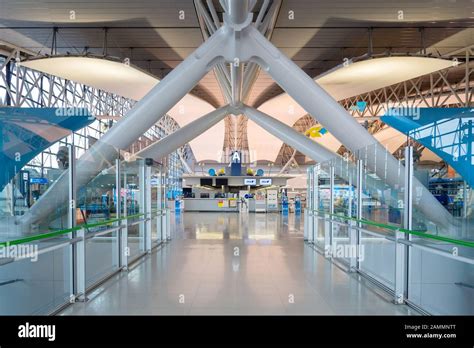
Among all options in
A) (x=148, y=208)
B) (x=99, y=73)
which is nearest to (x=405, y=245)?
(x=148, y=208)

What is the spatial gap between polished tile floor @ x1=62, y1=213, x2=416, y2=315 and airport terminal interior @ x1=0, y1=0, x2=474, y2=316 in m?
0.05

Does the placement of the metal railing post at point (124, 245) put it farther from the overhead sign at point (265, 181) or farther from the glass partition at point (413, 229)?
the overhead sign at point (265, 181)

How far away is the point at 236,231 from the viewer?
14227mm

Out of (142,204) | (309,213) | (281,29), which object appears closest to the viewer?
(142,204)

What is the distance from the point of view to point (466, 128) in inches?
420

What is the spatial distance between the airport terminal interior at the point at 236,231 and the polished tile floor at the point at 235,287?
2.0 inches

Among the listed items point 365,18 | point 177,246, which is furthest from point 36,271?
point 365,18

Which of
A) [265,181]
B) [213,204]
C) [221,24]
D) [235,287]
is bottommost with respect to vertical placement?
[213,204]

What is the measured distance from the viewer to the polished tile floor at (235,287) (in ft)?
15.9

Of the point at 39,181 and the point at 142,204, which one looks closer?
the point at 39,181

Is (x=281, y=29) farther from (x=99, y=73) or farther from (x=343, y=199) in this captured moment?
(x=99, y=73)

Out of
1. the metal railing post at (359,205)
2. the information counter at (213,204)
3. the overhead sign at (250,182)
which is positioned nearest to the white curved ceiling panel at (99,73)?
the metal railing post at (359,205)

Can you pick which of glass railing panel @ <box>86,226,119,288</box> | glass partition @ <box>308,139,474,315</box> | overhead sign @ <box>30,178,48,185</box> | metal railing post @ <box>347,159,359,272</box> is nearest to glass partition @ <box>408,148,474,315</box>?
glass partition @ <box>308,139,474,315</box>

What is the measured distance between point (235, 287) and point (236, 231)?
8.32m
